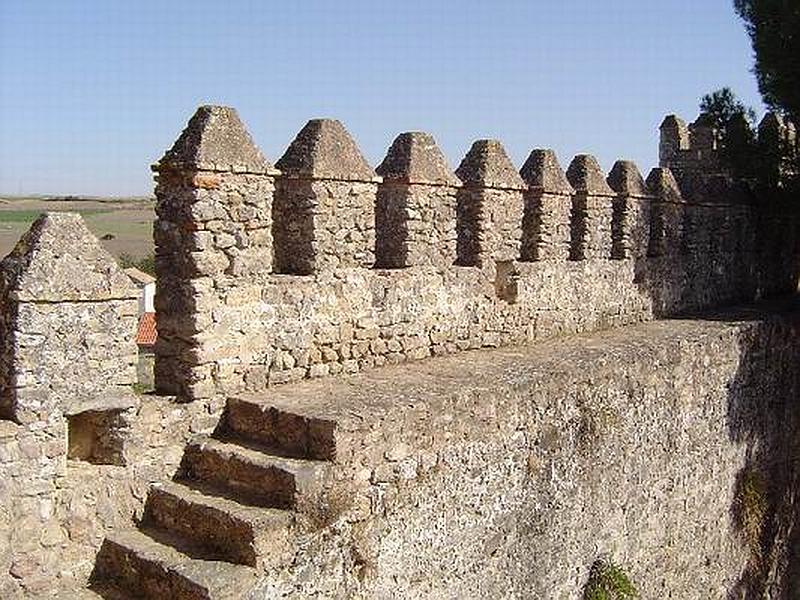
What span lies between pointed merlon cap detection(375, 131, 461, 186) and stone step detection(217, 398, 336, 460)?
2.10 metres

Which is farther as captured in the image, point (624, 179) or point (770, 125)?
point (770, 125)

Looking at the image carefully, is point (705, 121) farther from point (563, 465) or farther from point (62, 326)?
point (62, 326)

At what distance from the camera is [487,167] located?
7160mm

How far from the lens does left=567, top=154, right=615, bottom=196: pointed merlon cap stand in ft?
27.5

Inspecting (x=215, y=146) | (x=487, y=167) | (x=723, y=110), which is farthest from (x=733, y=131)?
(x=215, y=146)

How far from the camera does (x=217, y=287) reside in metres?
5.20

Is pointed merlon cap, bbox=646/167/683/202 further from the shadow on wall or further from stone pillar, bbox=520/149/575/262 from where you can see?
stone pillar, bbox=520/149/575/262

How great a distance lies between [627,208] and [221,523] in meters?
5.84

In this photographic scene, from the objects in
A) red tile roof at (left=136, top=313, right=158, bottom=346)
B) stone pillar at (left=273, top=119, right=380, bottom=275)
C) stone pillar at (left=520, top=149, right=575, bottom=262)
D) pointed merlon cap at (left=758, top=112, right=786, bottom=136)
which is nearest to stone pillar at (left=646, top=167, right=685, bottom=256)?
stone pillar at (left=520, top=149, right=575, bottom=262)

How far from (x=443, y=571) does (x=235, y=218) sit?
7.90 feet

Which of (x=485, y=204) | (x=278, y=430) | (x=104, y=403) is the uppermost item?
(x=485, y=204)

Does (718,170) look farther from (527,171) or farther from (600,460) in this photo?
(600,460)

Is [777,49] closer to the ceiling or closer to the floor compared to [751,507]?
closer to the ceiling

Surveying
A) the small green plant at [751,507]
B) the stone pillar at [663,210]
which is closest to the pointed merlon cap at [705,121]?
the stone pillar at [663,210]
